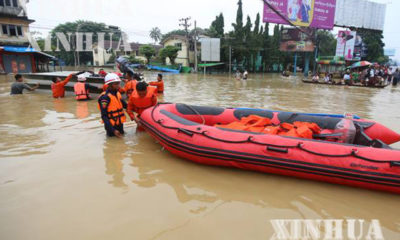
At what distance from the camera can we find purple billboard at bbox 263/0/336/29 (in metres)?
22.6

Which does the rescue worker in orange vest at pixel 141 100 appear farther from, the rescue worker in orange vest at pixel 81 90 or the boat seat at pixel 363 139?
the rescue worker in orange vest at pixel 81 90

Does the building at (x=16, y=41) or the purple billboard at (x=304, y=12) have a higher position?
the purple billboard at (x=304, y=12)

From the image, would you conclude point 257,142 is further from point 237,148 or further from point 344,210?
point 344,210

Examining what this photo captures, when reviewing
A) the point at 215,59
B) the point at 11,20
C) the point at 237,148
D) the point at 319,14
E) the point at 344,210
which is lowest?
the point at 344,210

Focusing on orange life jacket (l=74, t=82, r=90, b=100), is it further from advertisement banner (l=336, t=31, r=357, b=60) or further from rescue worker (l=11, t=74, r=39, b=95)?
advertisement banner (l=336, t=31, r=357, b=60)

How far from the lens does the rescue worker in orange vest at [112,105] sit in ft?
12.2

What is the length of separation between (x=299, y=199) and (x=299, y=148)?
0.54m

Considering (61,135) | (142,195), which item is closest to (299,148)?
(142,195)

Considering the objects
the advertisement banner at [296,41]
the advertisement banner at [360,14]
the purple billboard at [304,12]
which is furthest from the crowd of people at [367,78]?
the advertisement banner at [360,14]

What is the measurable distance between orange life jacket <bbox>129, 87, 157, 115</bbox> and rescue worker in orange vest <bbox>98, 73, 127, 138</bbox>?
0.19 metres

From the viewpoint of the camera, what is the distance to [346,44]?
27.7 meters

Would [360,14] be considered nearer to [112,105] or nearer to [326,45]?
[326,45]

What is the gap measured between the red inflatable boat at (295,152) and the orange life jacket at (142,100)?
623 millimetres

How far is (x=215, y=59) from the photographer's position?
2964cm
